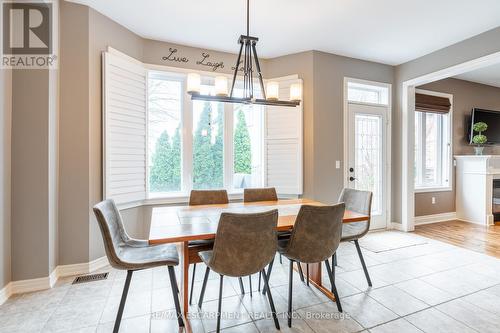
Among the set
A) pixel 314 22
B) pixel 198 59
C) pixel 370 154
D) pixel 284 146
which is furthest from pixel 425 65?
pixel 198 59

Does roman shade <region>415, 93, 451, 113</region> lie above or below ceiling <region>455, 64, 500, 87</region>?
below

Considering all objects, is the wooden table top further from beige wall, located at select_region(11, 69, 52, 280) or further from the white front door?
the white front door

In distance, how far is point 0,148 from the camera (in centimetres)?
211

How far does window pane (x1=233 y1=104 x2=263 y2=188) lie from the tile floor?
1.45 meters

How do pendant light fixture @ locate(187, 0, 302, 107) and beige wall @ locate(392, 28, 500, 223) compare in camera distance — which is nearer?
pendant light fixture @ locate(187, 0, 302, 107)

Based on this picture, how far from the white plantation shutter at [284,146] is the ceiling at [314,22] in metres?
0.73

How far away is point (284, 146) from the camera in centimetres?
383

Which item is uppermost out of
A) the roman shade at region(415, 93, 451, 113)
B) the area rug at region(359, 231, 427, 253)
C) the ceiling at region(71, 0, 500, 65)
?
the ceiling at region(71, 0, 500, 65)

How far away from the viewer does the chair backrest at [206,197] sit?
2.75 meters

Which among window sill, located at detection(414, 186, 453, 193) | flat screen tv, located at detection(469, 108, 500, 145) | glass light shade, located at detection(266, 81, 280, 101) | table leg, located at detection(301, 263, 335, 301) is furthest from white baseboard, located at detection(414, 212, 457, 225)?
glass light shade, located at detection(266, 81, 280, 101)

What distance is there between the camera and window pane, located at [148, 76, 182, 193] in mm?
3451

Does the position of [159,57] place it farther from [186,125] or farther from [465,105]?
[465,105]

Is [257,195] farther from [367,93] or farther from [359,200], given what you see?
[367,93]

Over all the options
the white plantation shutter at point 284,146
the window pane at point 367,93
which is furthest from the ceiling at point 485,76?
the white plantation shutter at point 284,146
